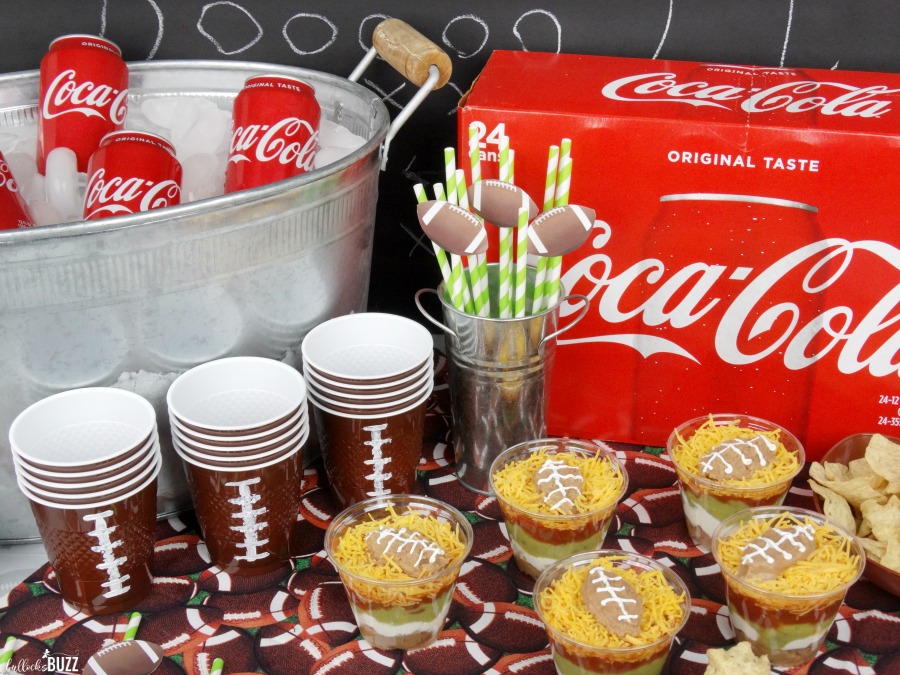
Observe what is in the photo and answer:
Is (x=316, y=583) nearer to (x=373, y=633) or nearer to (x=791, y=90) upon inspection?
(x=373, y=633)

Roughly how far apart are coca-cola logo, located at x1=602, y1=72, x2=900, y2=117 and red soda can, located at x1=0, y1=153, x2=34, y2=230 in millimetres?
857

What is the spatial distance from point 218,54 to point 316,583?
0.97 metres

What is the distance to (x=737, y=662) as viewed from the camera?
1.05m

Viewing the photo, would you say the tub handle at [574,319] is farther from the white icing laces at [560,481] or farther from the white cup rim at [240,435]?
the white cup rim at [240,435]

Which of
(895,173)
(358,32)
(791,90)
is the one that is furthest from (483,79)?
(895,173)

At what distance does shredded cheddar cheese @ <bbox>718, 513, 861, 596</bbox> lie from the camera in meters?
1.08

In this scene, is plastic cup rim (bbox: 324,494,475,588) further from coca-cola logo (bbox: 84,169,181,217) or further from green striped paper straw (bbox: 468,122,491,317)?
coca-cola logo (bbox: 84,169,181,217)

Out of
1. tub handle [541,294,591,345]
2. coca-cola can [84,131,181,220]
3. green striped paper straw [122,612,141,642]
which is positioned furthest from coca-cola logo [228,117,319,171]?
green striped paper straw [122,612,141,642]

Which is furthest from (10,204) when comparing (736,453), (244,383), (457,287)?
(736,453)

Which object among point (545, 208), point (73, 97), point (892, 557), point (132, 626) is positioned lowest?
point (132, 626)

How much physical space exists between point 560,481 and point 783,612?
1.03 ft

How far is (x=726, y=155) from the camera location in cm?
130

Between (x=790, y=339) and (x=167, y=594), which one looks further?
(x=790, y=339)

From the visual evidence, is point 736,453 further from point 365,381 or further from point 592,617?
point 365,381
